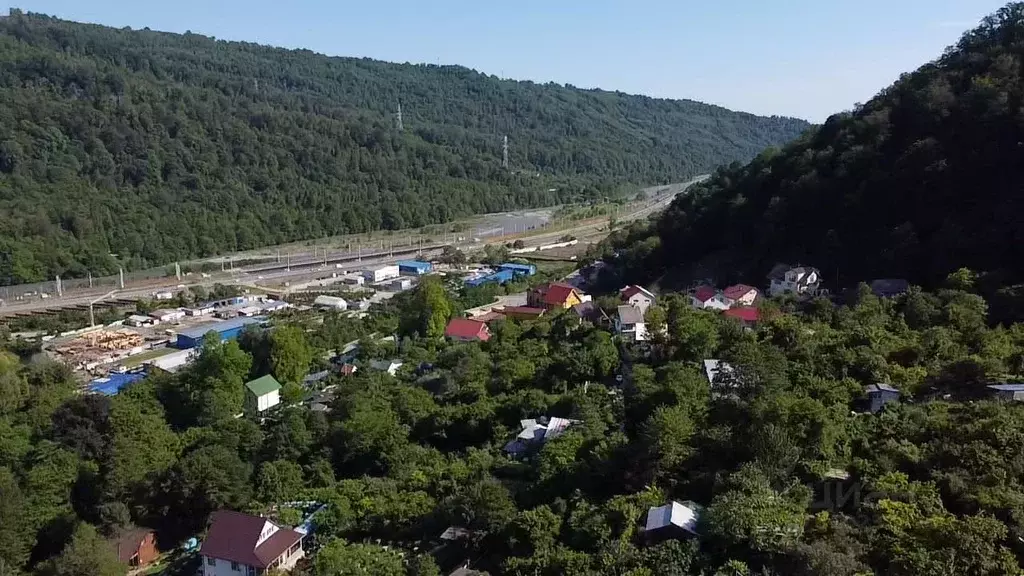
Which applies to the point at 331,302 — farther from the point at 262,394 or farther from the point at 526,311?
the point at 262,394

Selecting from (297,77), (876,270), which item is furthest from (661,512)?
(297,77)

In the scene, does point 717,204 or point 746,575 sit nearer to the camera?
point 746,575

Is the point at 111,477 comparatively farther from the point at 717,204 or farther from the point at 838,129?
the point at 838,129

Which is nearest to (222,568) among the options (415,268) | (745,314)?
(745,314)

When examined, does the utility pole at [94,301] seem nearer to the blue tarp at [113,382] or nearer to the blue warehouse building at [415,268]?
the blue tarp at [113,382]

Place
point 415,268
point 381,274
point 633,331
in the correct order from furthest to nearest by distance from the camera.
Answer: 1. point 415,268
2. point 381,274
3. point 633,331
